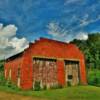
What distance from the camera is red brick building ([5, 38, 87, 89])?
32.4 metres

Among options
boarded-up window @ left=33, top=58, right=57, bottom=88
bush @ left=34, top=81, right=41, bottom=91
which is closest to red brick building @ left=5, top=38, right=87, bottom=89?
boarded-up window @ left=33, top=58, right=57, bottom=88

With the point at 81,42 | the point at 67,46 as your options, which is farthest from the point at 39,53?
the point at 81,42

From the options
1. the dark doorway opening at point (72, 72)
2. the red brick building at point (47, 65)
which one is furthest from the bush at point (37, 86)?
the dark doorway opening at point (72, 72)

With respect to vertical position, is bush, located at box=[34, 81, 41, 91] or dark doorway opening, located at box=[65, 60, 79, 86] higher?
dark doorway opening, located at box=[65, 60, 79, 86]

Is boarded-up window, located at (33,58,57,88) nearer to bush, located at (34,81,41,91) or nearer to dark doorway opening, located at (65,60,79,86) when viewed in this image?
bush, located at (34,81,41,91)

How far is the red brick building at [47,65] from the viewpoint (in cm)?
3244

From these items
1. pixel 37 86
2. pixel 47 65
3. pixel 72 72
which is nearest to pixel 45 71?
pixel 47 65

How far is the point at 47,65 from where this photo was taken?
3438 centimetres

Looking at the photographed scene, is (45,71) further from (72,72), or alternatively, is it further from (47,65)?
(72,72)

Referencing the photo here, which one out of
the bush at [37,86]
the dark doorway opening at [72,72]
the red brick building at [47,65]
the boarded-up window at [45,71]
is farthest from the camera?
the dark doorway opening at [72,72]

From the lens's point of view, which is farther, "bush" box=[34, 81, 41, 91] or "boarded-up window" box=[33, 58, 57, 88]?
"boarded-up window" box=[33, 58, 57, 88]

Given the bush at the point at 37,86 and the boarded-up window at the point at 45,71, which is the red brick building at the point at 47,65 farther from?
the bush at the point at 37,86

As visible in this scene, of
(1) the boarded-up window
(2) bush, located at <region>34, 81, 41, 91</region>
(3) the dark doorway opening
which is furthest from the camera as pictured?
(3) the dark doorway opening

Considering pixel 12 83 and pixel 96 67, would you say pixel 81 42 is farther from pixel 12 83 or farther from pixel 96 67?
pixel 12 83
